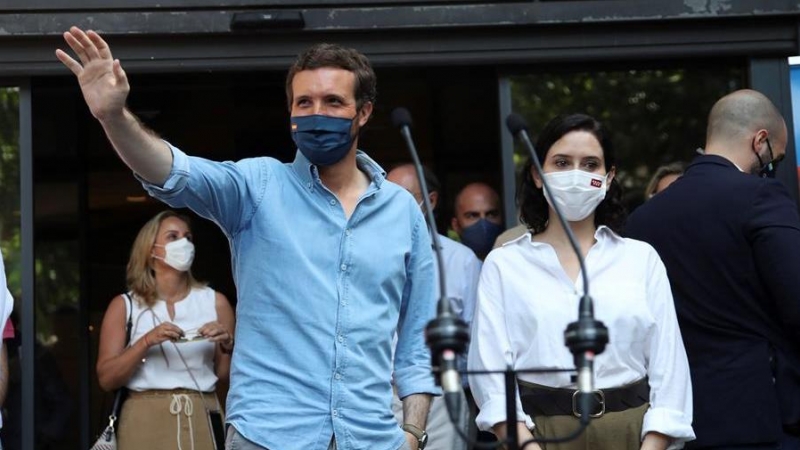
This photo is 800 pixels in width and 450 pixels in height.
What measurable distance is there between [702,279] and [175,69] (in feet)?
9.93

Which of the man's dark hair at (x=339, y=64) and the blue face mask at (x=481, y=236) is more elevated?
the man's dark hair at (x=339, y=64)

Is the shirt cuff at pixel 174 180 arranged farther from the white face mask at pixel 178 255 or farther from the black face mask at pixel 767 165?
the white face mask at pixel 178 255

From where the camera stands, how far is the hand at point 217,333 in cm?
698

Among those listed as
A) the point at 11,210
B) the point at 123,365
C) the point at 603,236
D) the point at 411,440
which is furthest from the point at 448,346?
the point at 11,210

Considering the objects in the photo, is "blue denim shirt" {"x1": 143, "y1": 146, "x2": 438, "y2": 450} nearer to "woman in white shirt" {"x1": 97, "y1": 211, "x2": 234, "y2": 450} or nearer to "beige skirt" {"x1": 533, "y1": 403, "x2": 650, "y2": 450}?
"beige skirt" {"x1": 533, "y1": 403, "x2": 650, "y2": 450}

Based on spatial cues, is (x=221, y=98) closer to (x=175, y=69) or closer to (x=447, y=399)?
(x=175, y=69)

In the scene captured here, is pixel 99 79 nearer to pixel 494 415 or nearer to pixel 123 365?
pixel 494 415

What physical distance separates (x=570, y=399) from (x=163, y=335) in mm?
2713

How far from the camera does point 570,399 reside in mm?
4738

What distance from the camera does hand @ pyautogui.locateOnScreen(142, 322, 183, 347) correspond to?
22.4 ft

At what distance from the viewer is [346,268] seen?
14.2ft

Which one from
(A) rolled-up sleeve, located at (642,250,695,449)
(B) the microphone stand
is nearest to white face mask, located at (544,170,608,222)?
(A) rolled-up sleeve, located at (642,250,695,449)

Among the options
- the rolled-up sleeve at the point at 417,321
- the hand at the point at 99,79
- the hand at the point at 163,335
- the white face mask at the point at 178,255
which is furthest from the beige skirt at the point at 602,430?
the white face mask at the point at 178,255

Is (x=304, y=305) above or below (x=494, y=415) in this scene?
above
